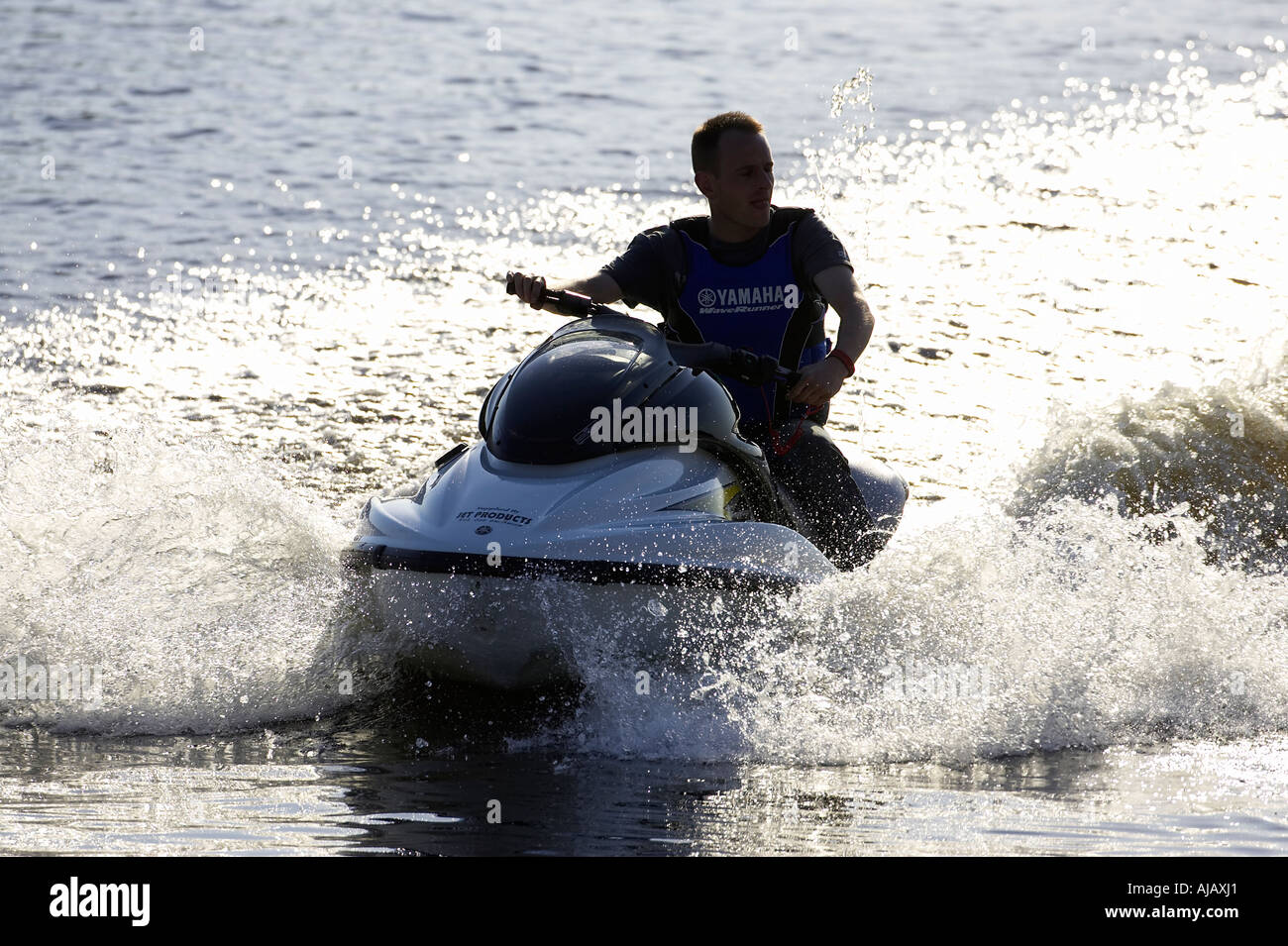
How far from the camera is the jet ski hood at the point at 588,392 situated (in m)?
4.84

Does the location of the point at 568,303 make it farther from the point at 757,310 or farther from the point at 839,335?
the point at 839,335

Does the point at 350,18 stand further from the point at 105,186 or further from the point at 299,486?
the point at 299,486

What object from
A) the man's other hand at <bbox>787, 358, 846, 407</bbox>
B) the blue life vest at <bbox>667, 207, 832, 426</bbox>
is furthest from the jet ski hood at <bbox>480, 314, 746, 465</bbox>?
the blue life vest at <bbox>667, 207, 832, 426</bbox>

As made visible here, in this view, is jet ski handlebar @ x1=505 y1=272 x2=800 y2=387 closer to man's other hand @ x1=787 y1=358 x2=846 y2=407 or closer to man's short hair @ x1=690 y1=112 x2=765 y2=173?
man's other hand @ x1=787 y1=358 x2=846 y2=407

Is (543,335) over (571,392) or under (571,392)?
over

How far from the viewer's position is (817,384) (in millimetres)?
5012

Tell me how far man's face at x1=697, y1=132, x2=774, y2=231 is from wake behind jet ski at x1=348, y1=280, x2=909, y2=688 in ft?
2.41

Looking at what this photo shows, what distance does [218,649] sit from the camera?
5555mm

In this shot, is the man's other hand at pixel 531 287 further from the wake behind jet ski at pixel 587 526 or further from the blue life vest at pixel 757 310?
the blue life vest at pixel 757 310

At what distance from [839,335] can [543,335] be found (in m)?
5.46

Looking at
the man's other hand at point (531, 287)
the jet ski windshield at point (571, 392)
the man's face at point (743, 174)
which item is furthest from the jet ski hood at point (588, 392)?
the man's face at point (743, 174)

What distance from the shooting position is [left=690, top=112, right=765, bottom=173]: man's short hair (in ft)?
18.4

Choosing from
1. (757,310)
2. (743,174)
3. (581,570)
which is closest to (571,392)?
(581,570)
